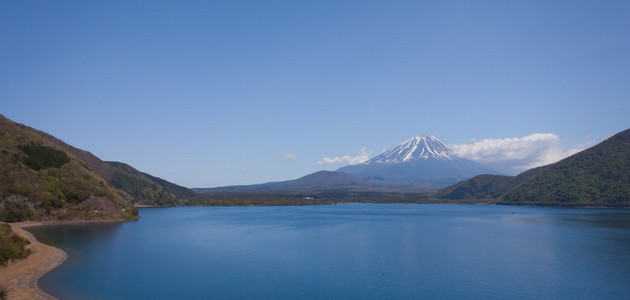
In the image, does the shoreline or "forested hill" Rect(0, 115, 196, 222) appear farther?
"forested hill" Rect(0, 115, 196, 222)

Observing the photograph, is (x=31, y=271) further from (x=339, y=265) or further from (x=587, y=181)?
(x=587, y=181)

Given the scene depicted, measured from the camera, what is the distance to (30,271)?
981 inches

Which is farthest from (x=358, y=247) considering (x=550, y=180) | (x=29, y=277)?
(x=550, y=180)

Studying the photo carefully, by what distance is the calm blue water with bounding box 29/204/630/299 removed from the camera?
896 inches

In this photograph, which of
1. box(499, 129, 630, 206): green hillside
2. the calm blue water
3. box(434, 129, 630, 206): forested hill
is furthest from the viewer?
box(434, 129, 630, 206): forested hill

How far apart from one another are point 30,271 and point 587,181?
354 ft

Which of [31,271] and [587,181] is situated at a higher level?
[587,181]

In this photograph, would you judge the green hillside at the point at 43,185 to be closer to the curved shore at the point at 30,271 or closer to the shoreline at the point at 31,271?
the shoreline at the point at 31,271

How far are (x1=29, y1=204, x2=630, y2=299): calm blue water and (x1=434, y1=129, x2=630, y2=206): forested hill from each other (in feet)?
143

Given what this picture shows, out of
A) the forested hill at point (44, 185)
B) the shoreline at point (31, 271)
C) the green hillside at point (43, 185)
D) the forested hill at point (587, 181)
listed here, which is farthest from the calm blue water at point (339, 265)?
the forested hill at point (587, 181)

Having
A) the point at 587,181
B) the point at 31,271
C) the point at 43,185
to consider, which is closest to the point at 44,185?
A: the point at 43,185

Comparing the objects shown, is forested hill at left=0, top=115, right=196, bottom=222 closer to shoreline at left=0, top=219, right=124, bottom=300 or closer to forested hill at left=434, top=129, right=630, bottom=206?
shoreline at left=0, top=219, right=124, bottom=300

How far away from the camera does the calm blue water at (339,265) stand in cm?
2277

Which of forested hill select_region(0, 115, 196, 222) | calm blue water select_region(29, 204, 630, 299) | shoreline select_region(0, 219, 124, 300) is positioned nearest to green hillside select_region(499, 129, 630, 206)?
calm blue water select_region(29, 204, 630, 299)
